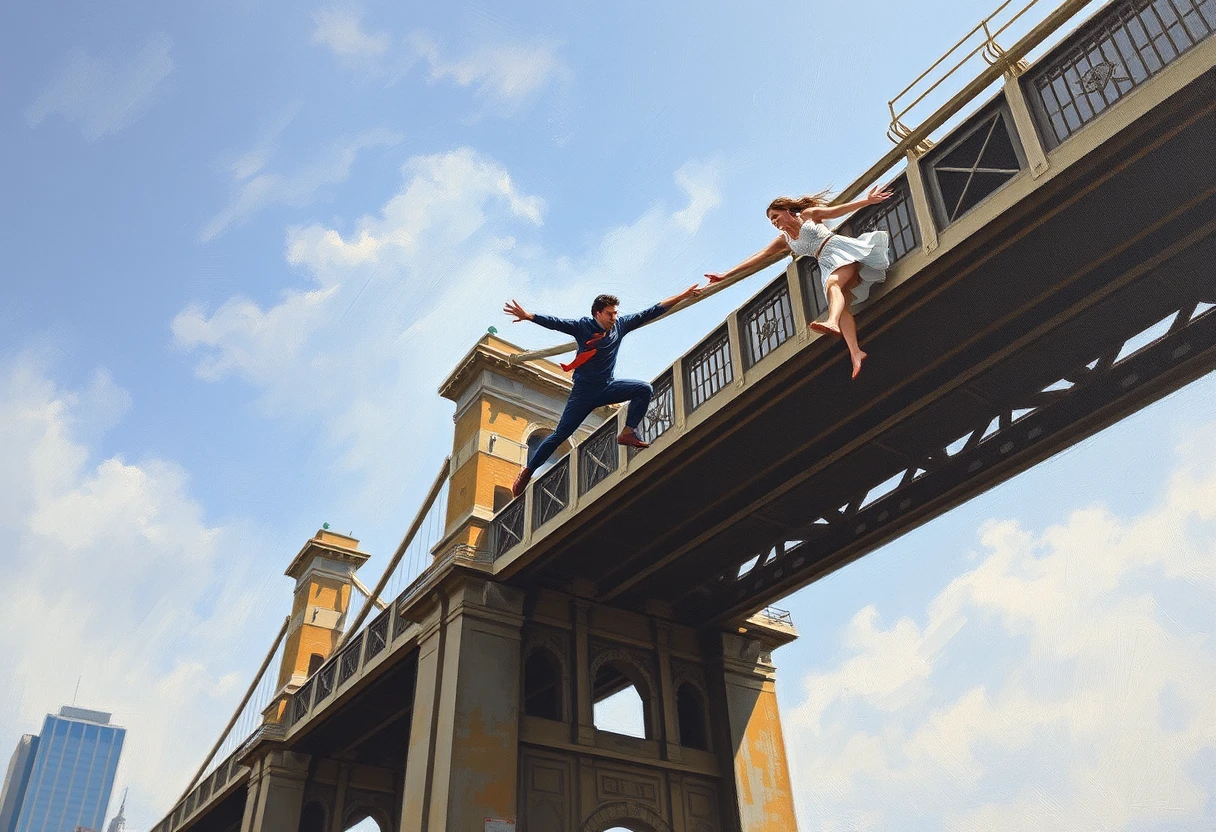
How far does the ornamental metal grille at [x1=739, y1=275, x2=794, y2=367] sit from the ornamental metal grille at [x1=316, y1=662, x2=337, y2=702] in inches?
583

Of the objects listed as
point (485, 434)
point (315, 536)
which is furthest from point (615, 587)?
point (315, 536)

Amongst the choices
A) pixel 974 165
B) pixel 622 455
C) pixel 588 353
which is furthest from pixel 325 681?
pixel 974 165

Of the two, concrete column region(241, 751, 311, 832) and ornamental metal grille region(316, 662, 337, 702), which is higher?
ornamental metal grille region(316, 662, 337, 702)

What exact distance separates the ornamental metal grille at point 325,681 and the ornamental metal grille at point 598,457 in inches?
423

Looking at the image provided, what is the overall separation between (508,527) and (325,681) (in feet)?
29.0

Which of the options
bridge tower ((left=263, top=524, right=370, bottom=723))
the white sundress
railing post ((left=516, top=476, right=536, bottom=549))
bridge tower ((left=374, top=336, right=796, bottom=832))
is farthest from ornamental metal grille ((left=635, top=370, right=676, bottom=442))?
bridge tower ((left=263, top=524, right=370, bottom=723))

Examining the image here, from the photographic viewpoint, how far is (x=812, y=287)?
11445 millimetres

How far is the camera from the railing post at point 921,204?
9906 mm

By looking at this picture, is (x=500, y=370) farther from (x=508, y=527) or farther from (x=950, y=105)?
(x=950, y=105)

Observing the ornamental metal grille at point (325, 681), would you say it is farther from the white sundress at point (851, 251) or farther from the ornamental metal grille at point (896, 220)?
the ornamental metal grille at point (896, 220)

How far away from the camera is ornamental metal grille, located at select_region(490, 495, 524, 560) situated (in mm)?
16802

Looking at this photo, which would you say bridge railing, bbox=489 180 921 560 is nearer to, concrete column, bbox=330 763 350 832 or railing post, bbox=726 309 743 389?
railing post, bbox=726 309 743 389

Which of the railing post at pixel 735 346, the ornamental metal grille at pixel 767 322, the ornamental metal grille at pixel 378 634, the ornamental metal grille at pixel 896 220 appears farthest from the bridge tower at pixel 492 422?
the ornamental metal grille at pixel 896 220

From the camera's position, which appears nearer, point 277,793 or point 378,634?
point 378,634
